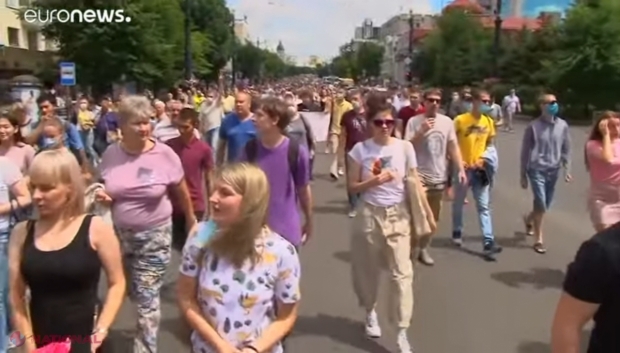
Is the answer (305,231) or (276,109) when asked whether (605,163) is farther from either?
(276,109)

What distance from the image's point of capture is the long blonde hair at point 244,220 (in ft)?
10.5

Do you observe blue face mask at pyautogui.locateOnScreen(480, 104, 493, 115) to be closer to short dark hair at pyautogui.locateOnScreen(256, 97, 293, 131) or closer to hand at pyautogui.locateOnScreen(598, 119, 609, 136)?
hand at pyautogui.locateOnScreen(598, 119, 609, 136)

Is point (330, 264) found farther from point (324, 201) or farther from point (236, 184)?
point (236, 184)

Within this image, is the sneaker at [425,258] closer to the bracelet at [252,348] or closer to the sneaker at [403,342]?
the sneaker at [403,342]

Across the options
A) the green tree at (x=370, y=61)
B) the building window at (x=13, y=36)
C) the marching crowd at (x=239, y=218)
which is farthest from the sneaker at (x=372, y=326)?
the green tree at (x=370, y=61)

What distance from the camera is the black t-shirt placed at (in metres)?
2.42

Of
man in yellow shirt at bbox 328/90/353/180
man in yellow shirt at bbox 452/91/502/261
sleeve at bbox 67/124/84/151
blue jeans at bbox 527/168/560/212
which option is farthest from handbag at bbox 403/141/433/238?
man in yellow shirt at bbox 328/90/353/180

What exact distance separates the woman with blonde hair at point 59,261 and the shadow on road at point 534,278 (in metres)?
5.28

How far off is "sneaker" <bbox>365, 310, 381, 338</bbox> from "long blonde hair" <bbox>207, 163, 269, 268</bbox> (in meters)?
3.39

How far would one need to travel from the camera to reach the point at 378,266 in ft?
20.9

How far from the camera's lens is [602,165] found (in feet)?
24.5

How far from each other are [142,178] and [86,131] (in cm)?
1525

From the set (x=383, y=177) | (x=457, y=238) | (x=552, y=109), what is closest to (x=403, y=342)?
(x=383, y=177)

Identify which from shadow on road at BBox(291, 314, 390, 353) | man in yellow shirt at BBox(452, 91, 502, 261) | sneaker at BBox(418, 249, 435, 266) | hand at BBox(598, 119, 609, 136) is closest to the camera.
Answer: shadow on road at BBox(291, 314, 390, 353)
